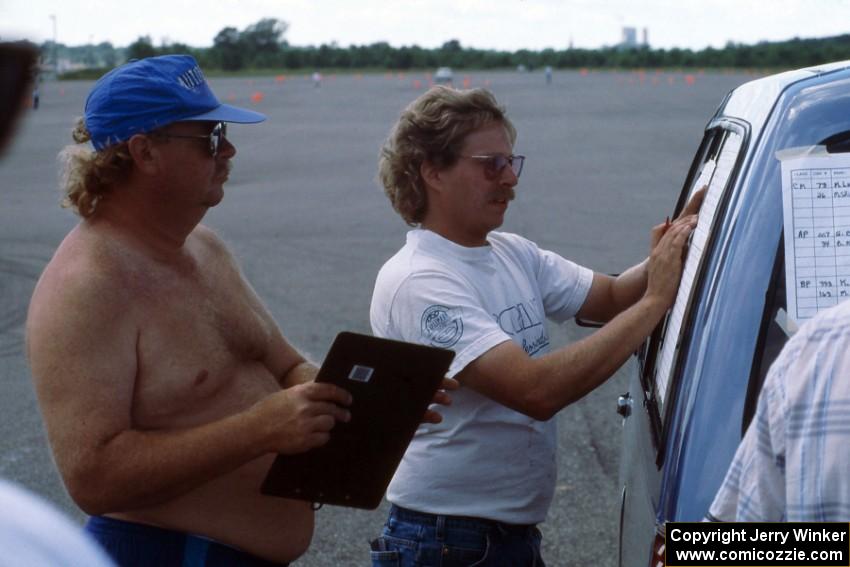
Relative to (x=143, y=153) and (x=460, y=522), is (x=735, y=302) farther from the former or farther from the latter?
(x=143, y=153)

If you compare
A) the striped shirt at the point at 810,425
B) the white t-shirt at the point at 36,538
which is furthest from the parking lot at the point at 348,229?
the striped shirt at the point at 810,425

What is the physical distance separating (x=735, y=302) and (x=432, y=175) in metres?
1.12

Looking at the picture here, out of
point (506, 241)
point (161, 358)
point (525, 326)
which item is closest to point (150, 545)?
point (161, 358)

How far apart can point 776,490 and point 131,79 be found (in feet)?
5.39

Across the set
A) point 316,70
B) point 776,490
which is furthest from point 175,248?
point 316,70

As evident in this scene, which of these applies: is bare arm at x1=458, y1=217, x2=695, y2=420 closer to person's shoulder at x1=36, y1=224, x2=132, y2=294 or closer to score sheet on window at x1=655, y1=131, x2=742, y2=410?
score sheet on window at x1=655, y1=131, x2=742, y2=410

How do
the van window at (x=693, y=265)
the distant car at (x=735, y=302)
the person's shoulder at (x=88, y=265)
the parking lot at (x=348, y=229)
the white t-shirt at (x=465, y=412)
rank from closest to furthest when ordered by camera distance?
the distant car at (x=735, y=302)
the van window at (x=693, y=265)
the person's shoulder at (x=88, y=265)
the white t-shirt at (x=465, y=412)
the parking lot at (x=348, y=229)

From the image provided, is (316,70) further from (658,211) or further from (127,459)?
(127,459)

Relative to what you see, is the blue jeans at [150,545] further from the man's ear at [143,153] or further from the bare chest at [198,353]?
the man's ear at [143,153]

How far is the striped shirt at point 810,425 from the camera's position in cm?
140

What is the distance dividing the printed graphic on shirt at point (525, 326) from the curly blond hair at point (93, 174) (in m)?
0.93

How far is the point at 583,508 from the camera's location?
5.12m

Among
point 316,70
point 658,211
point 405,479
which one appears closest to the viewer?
point 405,479

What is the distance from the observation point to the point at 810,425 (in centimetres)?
141
